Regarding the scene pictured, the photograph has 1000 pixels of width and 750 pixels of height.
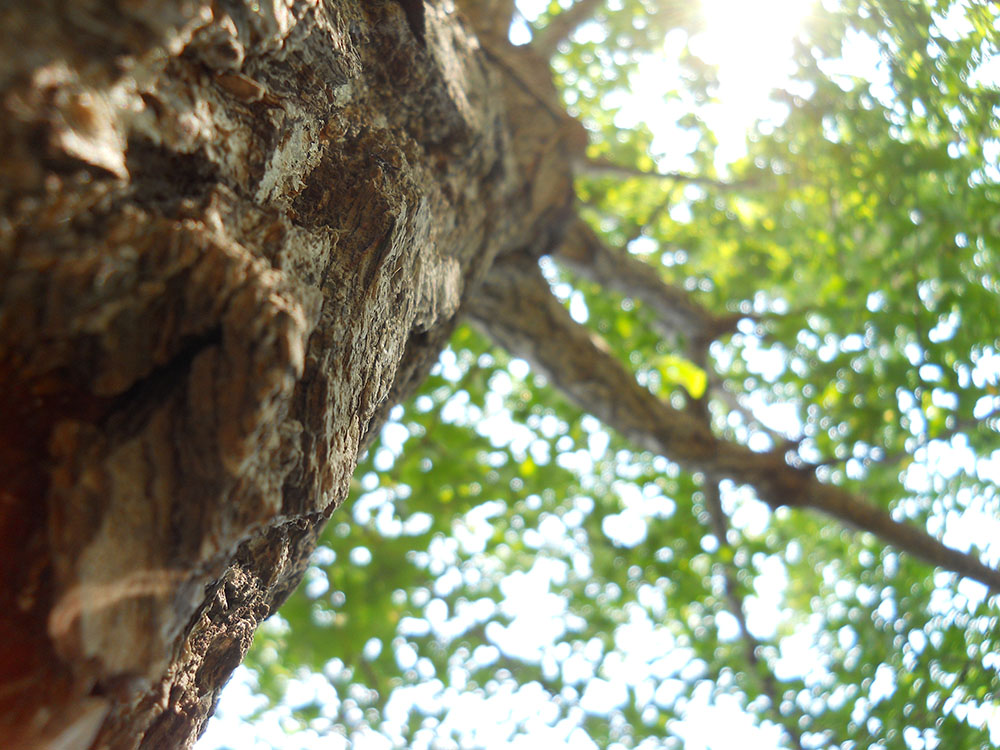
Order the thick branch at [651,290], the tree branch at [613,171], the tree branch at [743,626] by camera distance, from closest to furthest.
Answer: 1. the tree branch at [613,171]
2. the thick branch at [651,290]
3. the tree branch at [743,626]

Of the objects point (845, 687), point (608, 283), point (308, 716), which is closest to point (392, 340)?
point (608, 283)

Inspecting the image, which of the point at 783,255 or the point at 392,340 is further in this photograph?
the point at 783,255

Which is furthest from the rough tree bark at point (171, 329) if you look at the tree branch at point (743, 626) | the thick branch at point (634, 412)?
the tree branch at point (743, 626)

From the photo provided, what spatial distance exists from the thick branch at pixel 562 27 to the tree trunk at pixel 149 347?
9.02 feet

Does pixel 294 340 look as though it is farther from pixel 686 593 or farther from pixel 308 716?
pixel 308 716

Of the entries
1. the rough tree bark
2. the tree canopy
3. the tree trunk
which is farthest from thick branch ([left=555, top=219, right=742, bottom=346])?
the tree trunk

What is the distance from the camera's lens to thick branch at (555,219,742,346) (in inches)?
143

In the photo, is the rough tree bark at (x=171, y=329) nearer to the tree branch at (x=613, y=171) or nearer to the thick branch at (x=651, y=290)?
the tree branch at (x=613, y=171)

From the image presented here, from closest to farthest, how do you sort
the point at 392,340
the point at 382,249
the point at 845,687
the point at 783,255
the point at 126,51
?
the point at 126,51 < the point at 382,249 < the point at 392,340 < the point at 845,687 < the point at 783,255

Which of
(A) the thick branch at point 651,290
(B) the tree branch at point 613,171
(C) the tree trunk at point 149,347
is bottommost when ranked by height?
(C) the tree trunk at point 149,347

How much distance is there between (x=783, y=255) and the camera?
545 centimetres

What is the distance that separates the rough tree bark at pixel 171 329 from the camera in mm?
707

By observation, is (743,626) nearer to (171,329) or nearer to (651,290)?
(651,290)

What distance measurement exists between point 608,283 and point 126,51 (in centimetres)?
326
